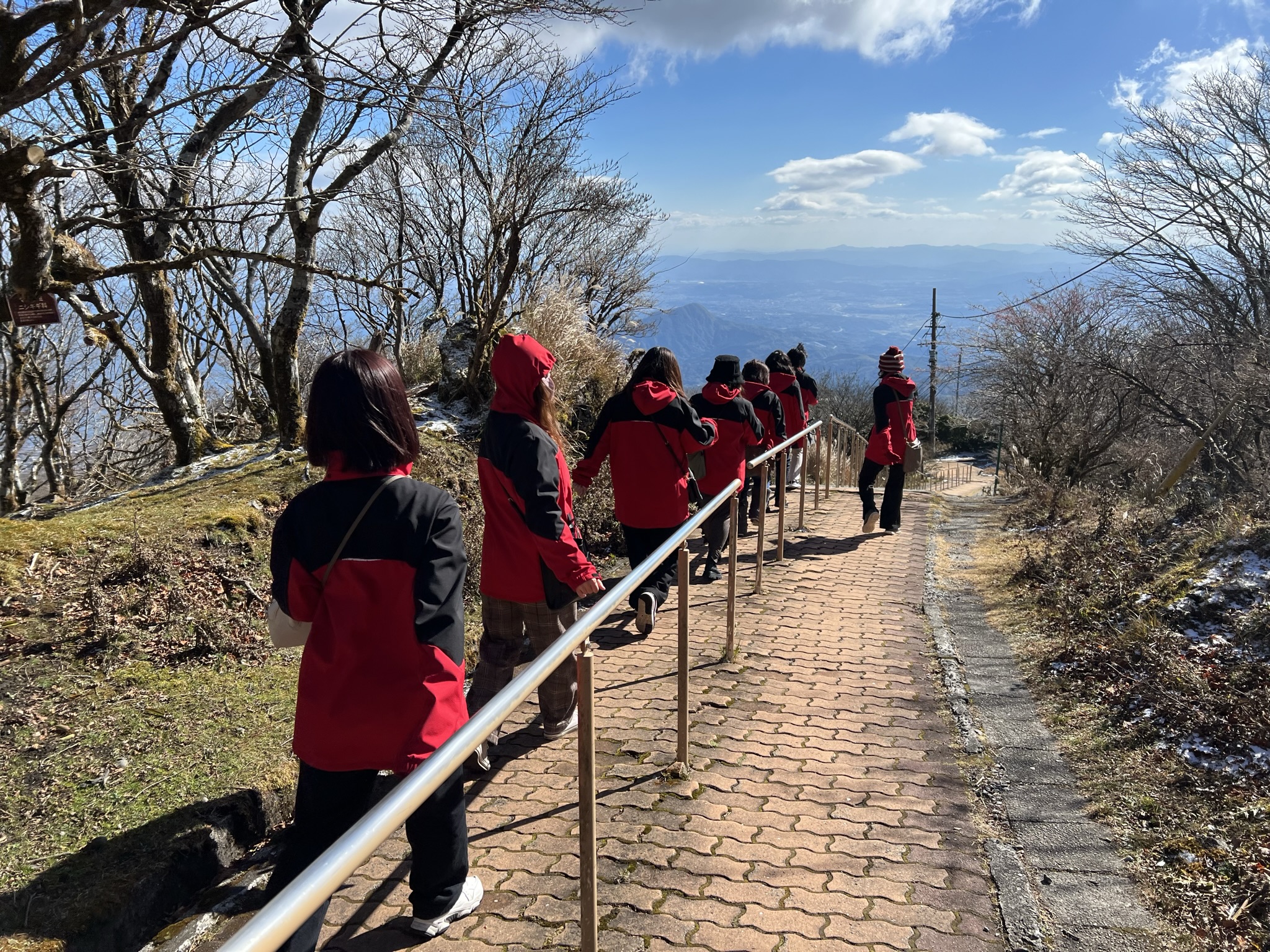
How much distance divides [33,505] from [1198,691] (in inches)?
416

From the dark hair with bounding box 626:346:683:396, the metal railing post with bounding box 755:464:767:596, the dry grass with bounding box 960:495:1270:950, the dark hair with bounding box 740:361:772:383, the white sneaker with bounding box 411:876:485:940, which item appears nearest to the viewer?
the white sneaker with bounding box 411:876:485:940

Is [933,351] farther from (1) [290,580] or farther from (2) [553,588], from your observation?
(1) [290,580]

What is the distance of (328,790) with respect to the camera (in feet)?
7.20

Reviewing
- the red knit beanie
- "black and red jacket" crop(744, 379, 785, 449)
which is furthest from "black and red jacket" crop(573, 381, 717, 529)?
the red knit beanie

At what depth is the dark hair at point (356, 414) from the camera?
2139 millimetres

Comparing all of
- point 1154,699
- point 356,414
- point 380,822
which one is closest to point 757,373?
point 1154,699

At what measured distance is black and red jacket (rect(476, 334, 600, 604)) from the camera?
329 centimetres

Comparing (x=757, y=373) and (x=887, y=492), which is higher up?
(x=757, y=373)

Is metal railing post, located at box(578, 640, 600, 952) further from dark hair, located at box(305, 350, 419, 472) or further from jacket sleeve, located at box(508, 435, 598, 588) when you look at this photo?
jacket sleeve, located at box(508, 435, 598, 588)

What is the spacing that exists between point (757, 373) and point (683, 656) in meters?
4.96

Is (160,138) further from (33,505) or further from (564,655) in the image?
(33,505)

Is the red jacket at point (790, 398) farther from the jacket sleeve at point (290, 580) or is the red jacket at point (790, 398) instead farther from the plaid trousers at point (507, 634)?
the jacket sleeve at point (290, 580)

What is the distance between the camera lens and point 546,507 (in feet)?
10.7

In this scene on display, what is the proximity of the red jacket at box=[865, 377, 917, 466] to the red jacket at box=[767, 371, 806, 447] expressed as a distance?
0.94 metres
